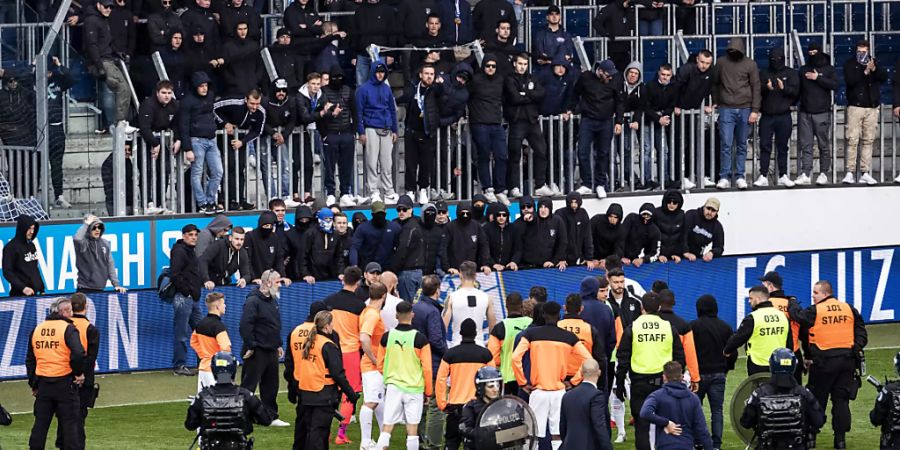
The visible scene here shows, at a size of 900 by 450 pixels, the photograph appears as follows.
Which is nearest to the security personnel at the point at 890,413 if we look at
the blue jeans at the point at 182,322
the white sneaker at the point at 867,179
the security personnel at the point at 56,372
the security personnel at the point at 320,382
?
the security personnel at the point at 320,382

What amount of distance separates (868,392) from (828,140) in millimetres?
6246

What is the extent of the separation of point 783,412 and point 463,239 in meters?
7.97

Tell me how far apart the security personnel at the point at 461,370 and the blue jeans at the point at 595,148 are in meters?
8.78

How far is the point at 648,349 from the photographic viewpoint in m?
17.7

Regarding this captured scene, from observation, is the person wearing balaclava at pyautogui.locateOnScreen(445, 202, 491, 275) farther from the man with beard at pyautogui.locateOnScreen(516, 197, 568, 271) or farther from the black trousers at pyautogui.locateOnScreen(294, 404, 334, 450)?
the black trousers at pyautogui.locateOnScreen(294, 404, 334, 450)

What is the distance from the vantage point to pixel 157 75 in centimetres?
2464

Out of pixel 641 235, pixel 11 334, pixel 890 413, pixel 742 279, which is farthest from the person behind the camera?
pixel 742 279

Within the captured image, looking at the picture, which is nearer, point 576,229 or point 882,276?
point 576,229

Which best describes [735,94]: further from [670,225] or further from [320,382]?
[320,382]

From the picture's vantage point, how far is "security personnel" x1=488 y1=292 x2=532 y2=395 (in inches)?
722

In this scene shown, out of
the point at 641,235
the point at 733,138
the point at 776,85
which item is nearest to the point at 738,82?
the point at 776,85

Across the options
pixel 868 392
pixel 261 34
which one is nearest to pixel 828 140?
pixel 868 392

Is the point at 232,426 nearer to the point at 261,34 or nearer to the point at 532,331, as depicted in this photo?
the point at 532,331

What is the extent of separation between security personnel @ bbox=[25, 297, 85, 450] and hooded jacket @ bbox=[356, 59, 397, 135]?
7.63 meters
